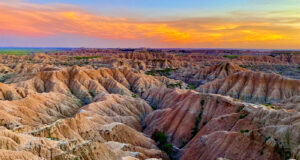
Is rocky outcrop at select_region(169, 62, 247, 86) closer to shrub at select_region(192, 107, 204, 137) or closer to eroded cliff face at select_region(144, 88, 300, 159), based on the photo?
eroded cliff face at select_region(144, 88, 300, 159)

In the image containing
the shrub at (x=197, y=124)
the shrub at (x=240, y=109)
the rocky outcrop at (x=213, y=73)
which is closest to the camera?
the shrub at (x=240, y=109)

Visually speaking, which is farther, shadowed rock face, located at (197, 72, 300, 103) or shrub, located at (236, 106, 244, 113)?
shadowed rock face, located at (197, 72, 300, 103)

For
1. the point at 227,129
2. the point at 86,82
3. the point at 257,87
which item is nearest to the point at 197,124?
the point at 227,129

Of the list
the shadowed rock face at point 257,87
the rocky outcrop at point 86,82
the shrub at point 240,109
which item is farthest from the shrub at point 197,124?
the rocky outcrop at point 86,82

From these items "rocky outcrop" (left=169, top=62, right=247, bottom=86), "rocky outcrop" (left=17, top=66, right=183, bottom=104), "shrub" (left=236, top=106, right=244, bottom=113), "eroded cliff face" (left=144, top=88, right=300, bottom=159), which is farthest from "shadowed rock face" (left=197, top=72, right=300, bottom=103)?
"shrub" (left=236, top=106, right=244, bottom=113)

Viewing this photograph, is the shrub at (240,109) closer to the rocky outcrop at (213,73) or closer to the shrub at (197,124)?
the shrub at (197,124)

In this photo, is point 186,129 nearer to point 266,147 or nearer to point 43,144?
point 266,147

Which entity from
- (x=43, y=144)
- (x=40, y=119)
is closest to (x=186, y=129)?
(x=43, y=144)

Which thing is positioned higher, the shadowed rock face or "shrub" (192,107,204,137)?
the shadowed rock face

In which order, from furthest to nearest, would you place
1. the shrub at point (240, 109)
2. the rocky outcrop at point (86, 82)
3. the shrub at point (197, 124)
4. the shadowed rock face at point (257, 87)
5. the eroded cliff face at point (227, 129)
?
the rocky outcrop at point (86, 82), the shadowed rock face at point (257, 87), the shrub at point (197, 124), the shrub at point (240, 109), the eroded cliff face at point (227, 129)
